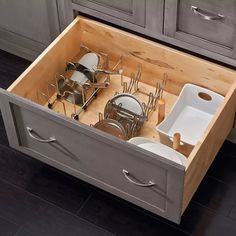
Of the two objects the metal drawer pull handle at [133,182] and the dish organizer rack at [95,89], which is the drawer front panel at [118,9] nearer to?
the dish organizer rack at [95,89]

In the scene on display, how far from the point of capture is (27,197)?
81.9 inches

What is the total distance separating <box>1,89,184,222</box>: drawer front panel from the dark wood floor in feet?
0.46

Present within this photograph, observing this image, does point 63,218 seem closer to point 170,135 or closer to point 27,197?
point 27,197

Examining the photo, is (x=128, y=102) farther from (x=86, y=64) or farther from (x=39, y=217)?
(x=39, y=217)

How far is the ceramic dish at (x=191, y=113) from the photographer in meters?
2.01

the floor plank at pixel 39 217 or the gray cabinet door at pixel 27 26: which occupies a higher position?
the gray cabinet door at pixel 27 26

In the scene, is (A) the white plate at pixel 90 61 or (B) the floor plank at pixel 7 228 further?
(A) the white plate at pixel 90 61

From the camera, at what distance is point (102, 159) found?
1.82 metres

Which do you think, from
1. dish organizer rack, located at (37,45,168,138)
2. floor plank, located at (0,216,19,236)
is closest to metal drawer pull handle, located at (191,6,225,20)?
dish organizer rack, located at (37,45,168,138)

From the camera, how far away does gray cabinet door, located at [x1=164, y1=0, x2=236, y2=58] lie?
184 centimetres

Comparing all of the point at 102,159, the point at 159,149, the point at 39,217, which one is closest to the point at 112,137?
the point at 102,159

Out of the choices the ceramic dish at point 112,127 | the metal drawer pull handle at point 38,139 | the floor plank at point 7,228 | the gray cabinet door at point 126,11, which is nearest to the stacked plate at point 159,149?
the ceramic dish at point 112,127

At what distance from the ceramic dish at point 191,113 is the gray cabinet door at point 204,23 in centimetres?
15

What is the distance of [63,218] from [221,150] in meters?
0.53
